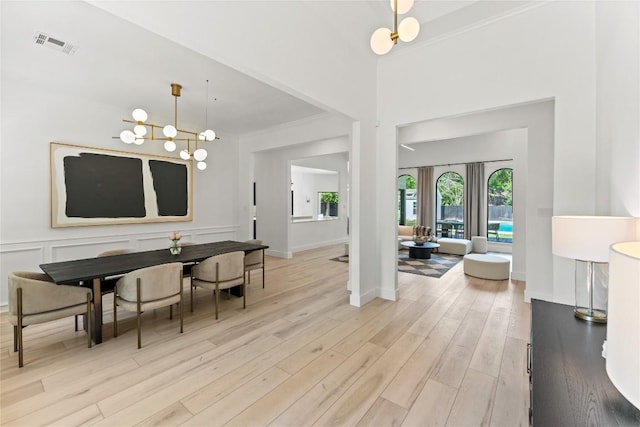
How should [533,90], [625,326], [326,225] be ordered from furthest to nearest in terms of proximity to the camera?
1. [326,225]
2. [533,90]
3. [625,326]

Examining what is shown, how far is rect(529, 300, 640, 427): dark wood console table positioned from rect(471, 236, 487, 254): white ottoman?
6552 mm

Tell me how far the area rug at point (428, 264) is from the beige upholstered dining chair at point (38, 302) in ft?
16.1

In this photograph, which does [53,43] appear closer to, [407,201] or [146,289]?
[146,289]

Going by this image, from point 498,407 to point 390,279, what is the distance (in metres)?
2.16

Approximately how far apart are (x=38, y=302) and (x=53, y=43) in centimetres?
253

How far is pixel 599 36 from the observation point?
2.40 m

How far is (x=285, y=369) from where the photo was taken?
231cm

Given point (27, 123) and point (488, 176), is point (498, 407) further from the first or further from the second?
point (488, 176)

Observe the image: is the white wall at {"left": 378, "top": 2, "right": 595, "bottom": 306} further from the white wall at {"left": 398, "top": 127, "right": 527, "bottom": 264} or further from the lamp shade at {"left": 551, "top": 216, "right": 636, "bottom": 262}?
the lamp shade at {"left": 551, "top": 216, "right": 636, "bottom": 262}

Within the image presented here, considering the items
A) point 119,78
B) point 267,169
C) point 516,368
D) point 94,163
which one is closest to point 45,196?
point 94,163

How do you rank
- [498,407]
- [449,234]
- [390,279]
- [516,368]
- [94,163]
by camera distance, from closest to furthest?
[498,407] < [516,368] < [390,279] < [94,163] < [449,234]

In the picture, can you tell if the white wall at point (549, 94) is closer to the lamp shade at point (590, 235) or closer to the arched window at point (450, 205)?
the lamp shade at point (590, 235)

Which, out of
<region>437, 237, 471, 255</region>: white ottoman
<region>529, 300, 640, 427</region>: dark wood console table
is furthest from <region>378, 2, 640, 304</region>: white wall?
<region>437, 237, 471, 255</region>: white ottoman

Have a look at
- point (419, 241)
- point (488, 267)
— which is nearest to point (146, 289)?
point (488, 267)
